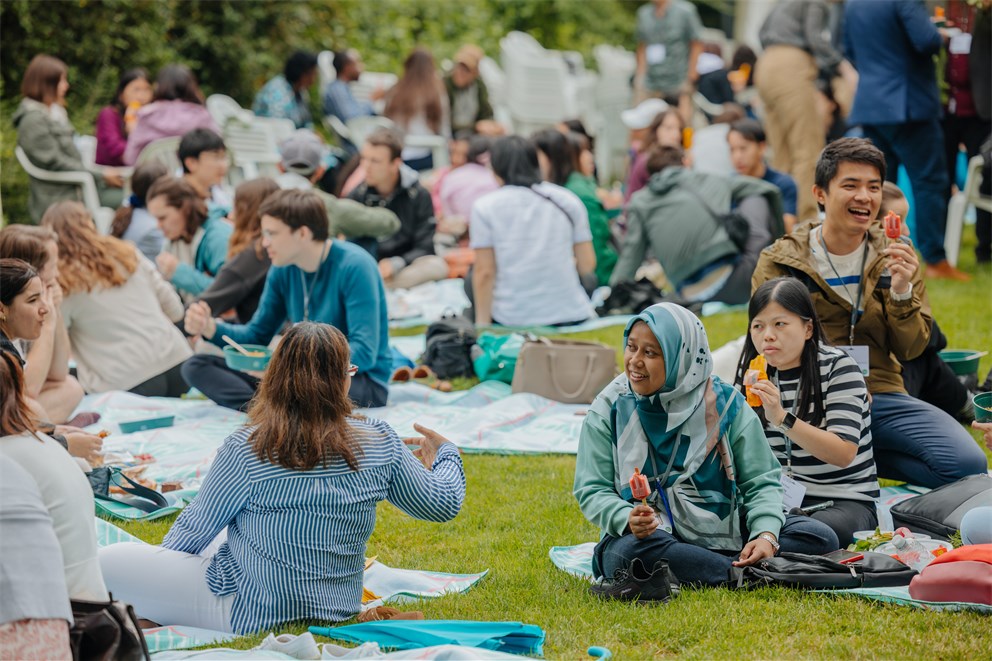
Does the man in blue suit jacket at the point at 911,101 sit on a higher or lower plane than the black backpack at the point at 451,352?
higher

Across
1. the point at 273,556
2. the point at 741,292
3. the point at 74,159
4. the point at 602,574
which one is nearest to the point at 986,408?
the point at 602,574

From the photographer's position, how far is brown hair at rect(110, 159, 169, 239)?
8633 millimetres

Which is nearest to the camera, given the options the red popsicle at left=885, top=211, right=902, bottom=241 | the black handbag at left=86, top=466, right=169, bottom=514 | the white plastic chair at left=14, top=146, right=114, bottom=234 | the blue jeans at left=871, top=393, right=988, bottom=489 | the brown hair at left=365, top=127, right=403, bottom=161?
the red popsicle at left=885, top=211, right=902, bottom=241

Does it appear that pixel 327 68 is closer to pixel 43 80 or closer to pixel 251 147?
pixel 251 147

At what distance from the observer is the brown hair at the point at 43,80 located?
1057cm

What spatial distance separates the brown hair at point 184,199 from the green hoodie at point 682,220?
298 centimetres

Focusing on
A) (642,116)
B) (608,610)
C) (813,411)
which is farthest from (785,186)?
(608,610)

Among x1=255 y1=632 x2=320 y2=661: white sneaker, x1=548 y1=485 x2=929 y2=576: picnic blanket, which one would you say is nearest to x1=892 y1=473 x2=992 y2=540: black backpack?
x1=548 y1=485 x2=929 y2=576: picnic blanket

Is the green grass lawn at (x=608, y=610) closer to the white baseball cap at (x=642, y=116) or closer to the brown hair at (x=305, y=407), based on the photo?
the brown hair at (x=305, y=407)

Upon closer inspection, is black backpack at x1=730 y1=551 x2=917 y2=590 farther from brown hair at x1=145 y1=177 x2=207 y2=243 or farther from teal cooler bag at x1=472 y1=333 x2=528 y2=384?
brown hair at x1=145 y1=177 x2=207 y2=243

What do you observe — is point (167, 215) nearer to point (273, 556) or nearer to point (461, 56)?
point (273, 556)

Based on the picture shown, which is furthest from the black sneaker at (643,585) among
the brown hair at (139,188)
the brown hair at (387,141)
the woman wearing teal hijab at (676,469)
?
the brown hair at (387,141)

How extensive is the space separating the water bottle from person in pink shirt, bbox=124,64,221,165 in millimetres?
8178

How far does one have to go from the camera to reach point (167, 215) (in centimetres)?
830
